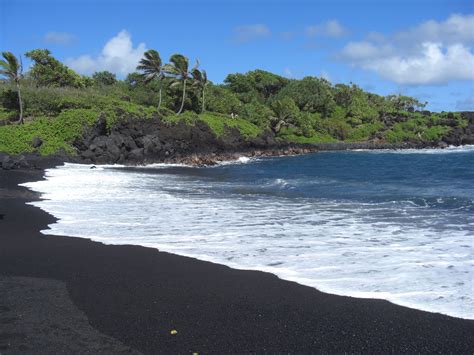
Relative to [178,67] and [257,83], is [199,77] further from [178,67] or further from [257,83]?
[257,83]

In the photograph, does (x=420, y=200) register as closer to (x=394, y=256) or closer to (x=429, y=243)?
(x=429, y=243)

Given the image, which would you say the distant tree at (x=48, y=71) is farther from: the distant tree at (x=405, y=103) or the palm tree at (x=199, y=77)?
the distant tree at (x=405, y=103)

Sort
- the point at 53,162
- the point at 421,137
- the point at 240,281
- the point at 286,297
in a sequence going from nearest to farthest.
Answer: the point at 286,297 → the point at 240,281 → the point at 53,162 → the point at 421,137

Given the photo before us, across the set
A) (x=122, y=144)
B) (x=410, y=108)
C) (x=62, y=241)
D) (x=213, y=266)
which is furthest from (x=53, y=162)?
(x=410, y=108)

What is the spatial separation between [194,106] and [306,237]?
49622 mm

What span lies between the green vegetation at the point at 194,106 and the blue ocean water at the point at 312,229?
20.0 m

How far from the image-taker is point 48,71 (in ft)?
168

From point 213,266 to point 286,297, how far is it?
1890mm

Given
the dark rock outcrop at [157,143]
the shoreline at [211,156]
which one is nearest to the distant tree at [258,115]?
the shoreline at [211,156]

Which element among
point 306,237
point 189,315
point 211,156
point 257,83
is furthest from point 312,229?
point 257,83

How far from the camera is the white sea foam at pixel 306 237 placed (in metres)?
6.55

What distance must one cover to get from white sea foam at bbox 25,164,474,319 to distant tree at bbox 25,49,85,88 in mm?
37806

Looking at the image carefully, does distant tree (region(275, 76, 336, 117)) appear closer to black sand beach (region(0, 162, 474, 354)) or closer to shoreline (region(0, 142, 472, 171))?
shoreline (region(0, 142, 472, 171))

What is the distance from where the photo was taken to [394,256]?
8.16m
